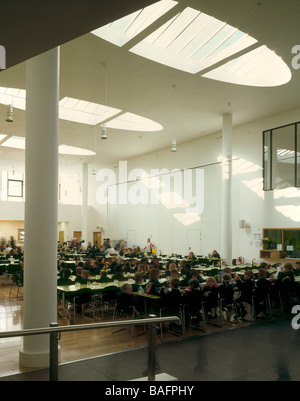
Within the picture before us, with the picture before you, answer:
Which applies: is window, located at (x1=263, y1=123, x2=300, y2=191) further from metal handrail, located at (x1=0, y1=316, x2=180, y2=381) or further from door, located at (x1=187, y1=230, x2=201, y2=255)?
metal handrail, located at (x1=0, y1=316, x2=180, y2=381)

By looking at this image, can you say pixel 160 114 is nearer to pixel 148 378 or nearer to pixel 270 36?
pixel 270 36

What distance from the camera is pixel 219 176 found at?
20.0 metres

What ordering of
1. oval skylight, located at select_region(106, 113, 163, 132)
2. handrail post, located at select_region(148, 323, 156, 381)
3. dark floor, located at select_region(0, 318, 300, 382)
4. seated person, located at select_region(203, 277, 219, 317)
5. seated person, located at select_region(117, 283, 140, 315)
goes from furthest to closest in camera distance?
oval skylight, located at select_region(106, 113, 163, 132)
seated person, located at select_region(203, 277, 219, 317)
seated person, located at select_region(117, 283, 140, 315)
dark floor, located at select_region(0, 318, 300, 382)
handrail post, located at select_region(148, 323, 156, 381)

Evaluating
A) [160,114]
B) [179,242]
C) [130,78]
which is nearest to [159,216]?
[179,242]

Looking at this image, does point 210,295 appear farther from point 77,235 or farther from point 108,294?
point 77,235

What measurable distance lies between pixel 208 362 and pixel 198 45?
9.55 m

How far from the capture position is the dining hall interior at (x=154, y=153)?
5.50m

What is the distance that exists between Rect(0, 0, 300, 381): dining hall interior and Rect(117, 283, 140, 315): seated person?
362mm

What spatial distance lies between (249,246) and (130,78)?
403 inches

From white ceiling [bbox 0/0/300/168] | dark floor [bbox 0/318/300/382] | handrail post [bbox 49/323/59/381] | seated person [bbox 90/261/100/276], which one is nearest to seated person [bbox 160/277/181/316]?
dark floor [bbox 0/318/300/382]

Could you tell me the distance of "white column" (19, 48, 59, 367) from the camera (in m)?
5.60

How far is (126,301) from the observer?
7613 mm

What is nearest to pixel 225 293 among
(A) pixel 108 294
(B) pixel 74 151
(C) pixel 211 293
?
(C) pixel 211 293
